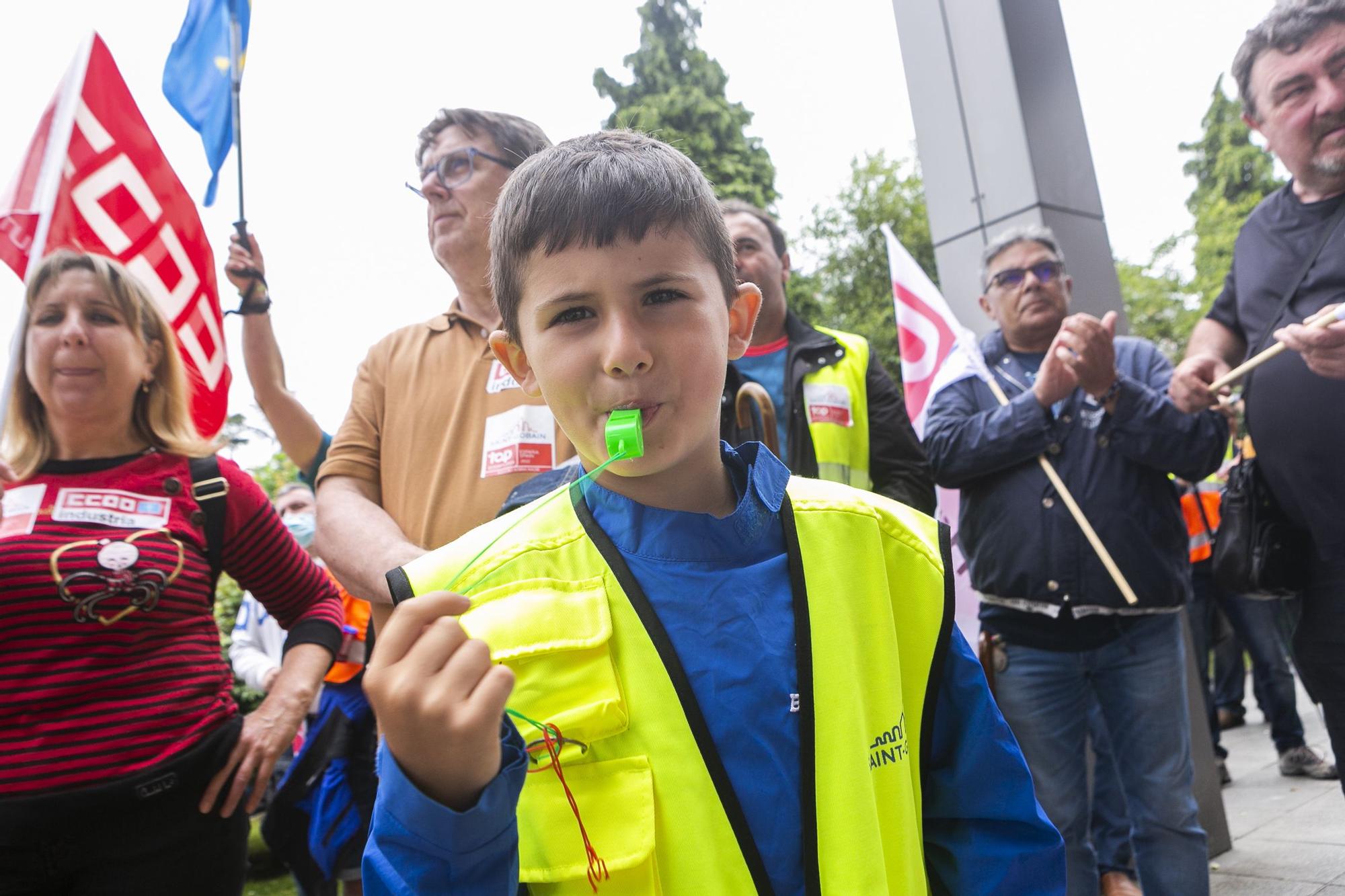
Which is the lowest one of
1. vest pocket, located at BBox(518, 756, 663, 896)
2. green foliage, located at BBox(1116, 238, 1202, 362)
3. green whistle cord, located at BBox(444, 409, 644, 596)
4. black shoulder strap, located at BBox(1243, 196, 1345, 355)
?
vest pocket, located at BBox(518, 756, 663, 896)

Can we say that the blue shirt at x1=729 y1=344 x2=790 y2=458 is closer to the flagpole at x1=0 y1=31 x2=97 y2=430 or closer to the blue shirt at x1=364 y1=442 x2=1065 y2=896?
the blue shirt at x1=364 y1=442 x2=1065 y2=896

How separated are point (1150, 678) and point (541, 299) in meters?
2.65

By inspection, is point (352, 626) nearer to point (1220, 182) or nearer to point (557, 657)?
point (557, 657)

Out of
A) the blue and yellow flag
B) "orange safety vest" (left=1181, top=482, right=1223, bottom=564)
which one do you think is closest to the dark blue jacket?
the blue and yellow flag

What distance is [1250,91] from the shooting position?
113 inches

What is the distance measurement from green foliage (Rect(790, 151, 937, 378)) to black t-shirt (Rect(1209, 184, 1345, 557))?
76.0 ft

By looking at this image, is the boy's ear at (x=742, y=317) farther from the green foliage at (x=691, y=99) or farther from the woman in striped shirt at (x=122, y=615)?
the green foliage at (x=691, y=99)

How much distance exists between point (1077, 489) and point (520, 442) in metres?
1.91

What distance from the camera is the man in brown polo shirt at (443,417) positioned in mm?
2342

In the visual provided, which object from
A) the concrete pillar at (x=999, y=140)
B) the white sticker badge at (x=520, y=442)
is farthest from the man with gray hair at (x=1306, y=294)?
the concrete pillar at (x=999, y=140)

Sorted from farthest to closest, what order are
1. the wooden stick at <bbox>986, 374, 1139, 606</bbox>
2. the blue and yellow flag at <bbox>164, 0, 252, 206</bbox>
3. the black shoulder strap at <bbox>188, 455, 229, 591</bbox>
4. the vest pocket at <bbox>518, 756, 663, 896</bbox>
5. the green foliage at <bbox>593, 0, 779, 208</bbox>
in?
the green foliage at <bbox>593, 0, 779, 208</bbox> < the blue and yellow flag at <bbox>164, 0, 252, 206</bbox> < the wooden stick at <bbox>986, 374, 1139, 606</bbox> < the black shoulder strap at <bbox>188, 455, 229, 591</bbox> < the vest pocket at <bbox>518, 756, 663, 896</bbox>

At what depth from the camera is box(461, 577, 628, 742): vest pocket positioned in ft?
4.15

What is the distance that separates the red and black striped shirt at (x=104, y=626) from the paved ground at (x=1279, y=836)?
3850 mm

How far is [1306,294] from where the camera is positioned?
8.75 feet
